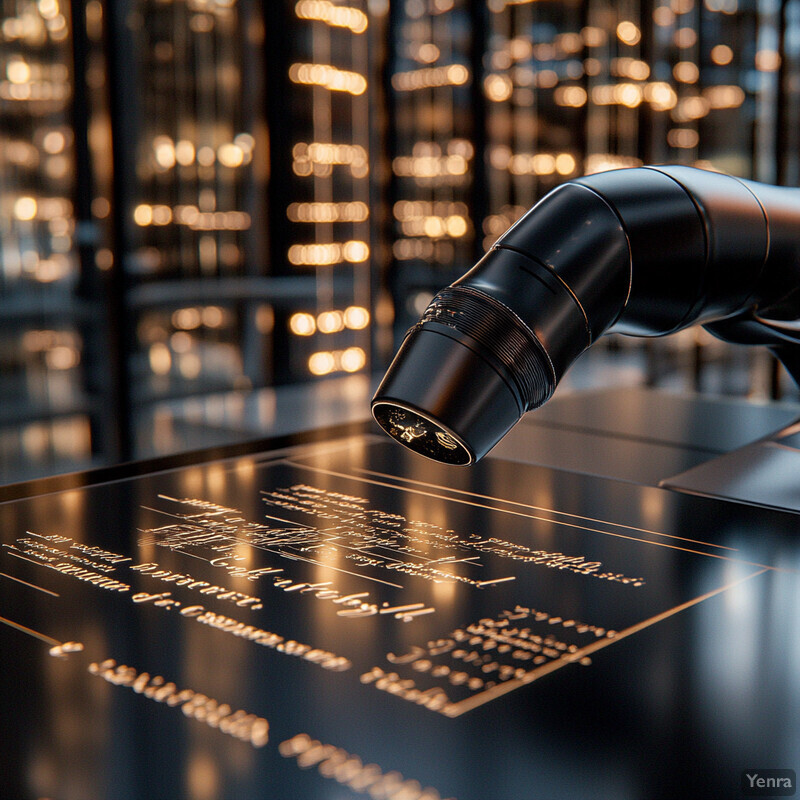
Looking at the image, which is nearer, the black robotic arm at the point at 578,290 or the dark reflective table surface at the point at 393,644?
the dark reflective table surface at the point at 393,644

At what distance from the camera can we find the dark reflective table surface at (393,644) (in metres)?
0.51

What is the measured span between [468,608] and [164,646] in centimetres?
22

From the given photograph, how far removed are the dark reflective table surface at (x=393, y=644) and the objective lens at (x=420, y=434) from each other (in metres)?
0.10

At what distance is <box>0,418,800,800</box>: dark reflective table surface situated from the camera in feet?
1.69

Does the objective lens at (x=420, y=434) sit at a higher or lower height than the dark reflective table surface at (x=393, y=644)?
higher

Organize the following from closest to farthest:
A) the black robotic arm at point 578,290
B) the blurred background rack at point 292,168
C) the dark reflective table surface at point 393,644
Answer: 1. the dark reflective table surface at point 393,644
2. the black robotic arm at point 578,290
3. the blurred background rack at point 292,168

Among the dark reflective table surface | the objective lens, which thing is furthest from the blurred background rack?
the objective lens

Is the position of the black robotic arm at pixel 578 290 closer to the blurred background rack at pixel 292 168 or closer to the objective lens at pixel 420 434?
the objective lens at pixel 420 434

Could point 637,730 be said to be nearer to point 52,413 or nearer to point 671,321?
point 671,321

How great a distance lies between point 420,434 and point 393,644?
7.0 inches

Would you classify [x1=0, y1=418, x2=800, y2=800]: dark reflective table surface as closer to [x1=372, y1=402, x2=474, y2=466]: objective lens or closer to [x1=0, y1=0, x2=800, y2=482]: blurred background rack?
[x1=372, y1=402, x2=474, y2=466]: objective lens

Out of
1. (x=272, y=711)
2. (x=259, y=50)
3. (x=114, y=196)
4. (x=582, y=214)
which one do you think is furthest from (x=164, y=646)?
(x=259, y=50)

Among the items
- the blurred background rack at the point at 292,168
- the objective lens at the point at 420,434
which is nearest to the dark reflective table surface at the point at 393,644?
the objective lens at the point at 420,434

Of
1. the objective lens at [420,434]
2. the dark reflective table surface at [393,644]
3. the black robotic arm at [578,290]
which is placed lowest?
the dark reflective table surface at [393,644]
